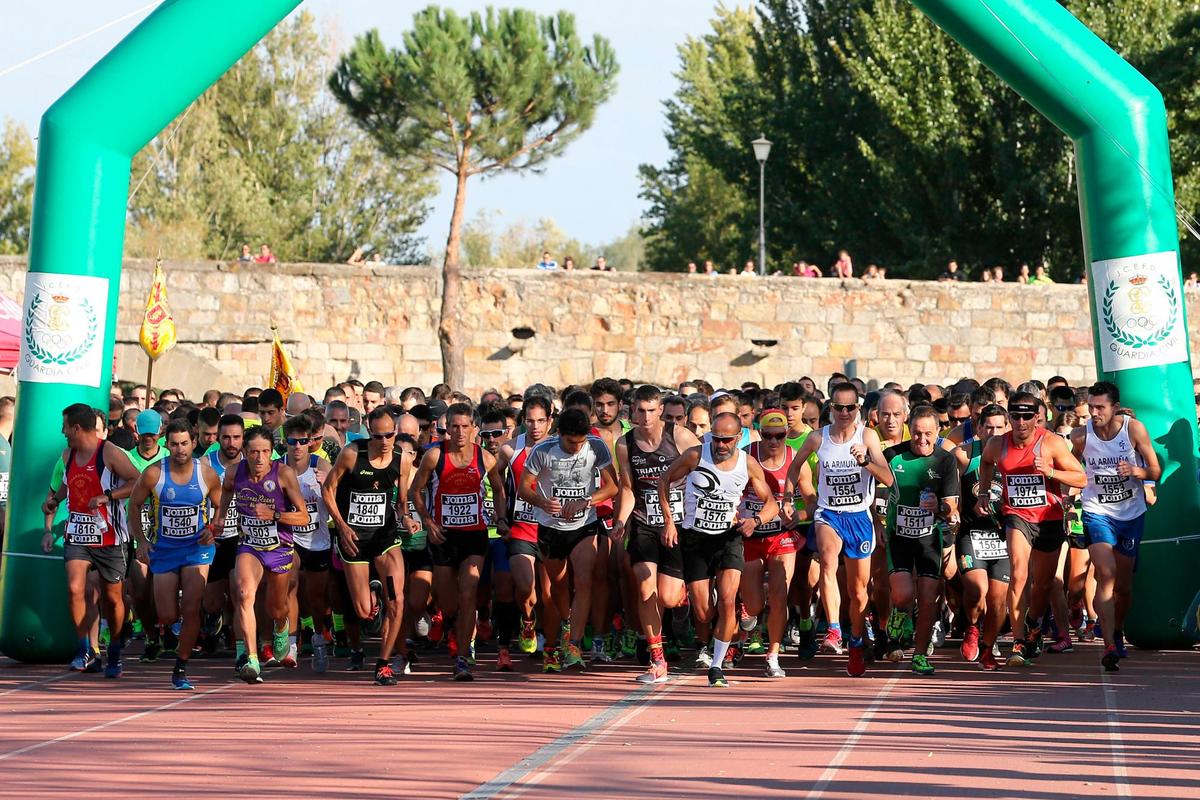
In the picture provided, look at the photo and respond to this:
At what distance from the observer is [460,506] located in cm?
1133

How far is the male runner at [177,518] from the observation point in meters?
11.3

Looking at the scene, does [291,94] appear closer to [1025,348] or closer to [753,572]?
[1025,348]

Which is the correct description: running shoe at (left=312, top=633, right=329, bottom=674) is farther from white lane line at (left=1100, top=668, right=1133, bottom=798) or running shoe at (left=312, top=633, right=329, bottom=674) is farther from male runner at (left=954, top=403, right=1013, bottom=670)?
white lane line at (left=1100, top=668, right=1133, bottom=798)

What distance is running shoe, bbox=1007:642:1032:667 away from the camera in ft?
38.1

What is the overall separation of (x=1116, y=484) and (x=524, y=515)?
381 cm

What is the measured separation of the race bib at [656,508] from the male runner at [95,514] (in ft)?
10.8

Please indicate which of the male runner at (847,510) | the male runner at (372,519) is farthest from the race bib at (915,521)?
the male runner at (372,519)

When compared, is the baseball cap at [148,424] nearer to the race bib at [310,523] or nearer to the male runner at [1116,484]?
the race bib at [310,523]

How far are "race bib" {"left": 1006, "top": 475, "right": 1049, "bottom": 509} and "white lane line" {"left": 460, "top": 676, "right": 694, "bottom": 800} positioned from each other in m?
2.35

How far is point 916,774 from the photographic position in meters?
7.96

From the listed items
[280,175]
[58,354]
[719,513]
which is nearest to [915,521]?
[719,513]

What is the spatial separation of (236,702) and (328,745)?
178 cm

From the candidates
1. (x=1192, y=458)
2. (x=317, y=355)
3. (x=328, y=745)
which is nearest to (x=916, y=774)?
(x=328, y=745)

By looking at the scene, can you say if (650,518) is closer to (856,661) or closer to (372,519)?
(856,661)
